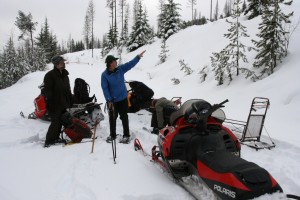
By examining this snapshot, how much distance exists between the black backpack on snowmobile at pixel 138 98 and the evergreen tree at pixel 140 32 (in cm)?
3449

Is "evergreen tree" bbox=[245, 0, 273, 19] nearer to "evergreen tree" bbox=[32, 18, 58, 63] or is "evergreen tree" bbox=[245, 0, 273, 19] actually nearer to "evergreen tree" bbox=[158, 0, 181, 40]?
"evergreen tree" bbox=[158, 0, 181, 40]

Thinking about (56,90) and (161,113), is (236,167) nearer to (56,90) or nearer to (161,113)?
(161,113)

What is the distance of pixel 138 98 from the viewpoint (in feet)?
29.4

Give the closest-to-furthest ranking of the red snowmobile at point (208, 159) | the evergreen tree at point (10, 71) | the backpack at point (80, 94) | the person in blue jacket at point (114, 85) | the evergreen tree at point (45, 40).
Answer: the red snowmobile at point (208, 159)
the person in blue jacket at point (114, 85)
the backpack at point (80, 94)
the evergreen tree at point (10, 71)
the evergreen tree at point (45, 40)

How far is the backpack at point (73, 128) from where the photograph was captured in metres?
6.44

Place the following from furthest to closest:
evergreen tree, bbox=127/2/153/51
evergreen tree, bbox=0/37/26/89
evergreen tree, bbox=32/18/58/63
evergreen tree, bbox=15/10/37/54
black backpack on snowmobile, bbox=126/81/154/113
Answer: evergreen tree, bbox=32/18/58/63, evergreen tree, bbox=15/10/37/54, evergreen tree, bbox=0/37/26/89, evergreen tree, bbox=127/2/153/51, black backpack on snowmobile, bbox=126/81/154/113

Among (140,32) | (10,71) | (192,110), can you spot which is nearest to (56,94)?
(192,110)

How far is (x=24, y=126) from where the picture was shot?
26.7 feet

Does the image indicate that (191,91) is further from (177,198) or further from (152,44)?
(152,44)

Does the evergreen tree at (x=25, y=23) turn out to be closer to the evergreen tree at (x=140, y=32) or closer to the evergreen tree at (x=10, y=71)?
the evergreen tree at (x=10, y=71)

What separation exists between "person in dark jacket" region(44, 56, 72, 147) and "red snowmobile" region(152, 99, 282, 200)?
2615mm

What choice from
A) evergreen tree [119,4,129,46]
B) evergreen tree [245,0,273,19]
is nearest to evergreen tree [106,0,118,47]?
evergreen tree [119,4,129,46]

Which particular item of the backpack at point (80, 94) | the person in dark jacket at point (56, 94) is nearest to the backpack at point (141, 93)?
the backpack at point (80, 94)

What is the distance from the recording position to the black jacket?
615cm
